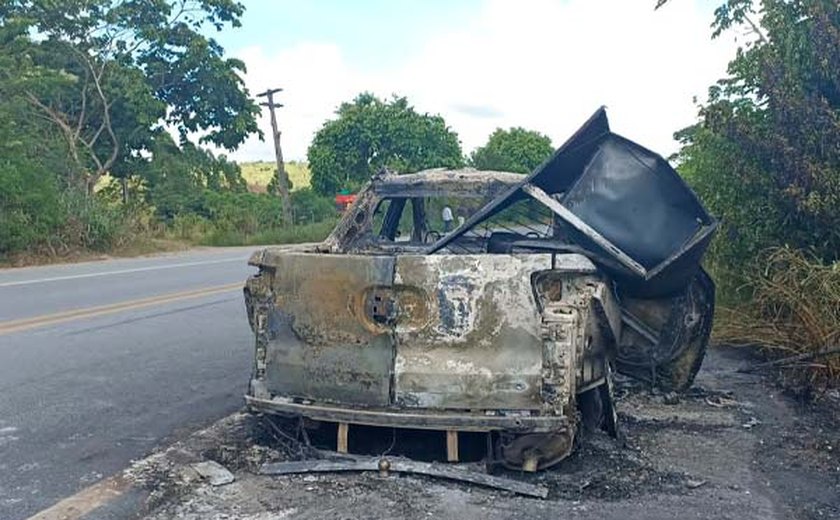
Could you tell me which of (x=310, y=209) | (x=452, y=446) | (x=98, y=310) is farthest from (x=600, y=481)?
(x=310, y=209)

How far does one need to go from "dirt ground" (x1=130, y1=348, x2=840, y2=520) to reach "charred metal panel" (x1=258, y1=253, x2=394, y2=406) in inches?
16.5

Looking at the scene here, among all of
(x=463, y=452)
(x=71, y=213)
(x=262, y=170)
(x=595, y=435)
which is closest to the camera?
(x=463, y=452)

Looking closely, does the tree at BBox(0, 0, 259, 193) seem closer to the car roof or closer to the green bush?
the green bush

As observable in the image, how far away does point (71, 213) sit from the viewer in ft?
67.3

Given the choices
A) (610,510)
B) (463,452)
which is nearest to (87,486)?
(463,452)

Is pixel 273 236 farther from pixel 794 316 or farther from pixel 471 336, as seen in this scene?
pixel 471 336

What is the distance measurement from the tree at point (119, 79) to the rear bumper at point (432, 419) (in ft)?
71.6

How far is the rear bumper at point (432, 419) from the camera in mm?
4262

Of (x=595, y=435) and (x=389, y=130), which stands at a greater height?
(x=389, y=130)

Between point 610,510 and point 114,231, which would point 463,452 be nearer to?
point 610,510

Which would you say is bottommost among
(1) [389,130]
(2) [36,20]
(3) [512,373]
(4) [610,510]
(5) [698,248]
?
(4) [610,510]

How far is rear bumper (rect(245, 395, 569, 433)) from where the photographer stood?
426 centimetres

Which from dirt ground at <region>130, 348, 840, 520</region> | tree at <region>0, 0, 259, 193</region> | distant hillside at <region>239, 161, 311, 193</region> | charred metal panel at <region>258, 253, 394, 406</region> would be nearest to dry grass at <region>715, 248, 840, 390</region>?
dirt ground at <region>130, 348, 840, 520</region>

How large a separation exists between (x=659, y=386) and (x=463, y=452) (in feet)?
7.04
